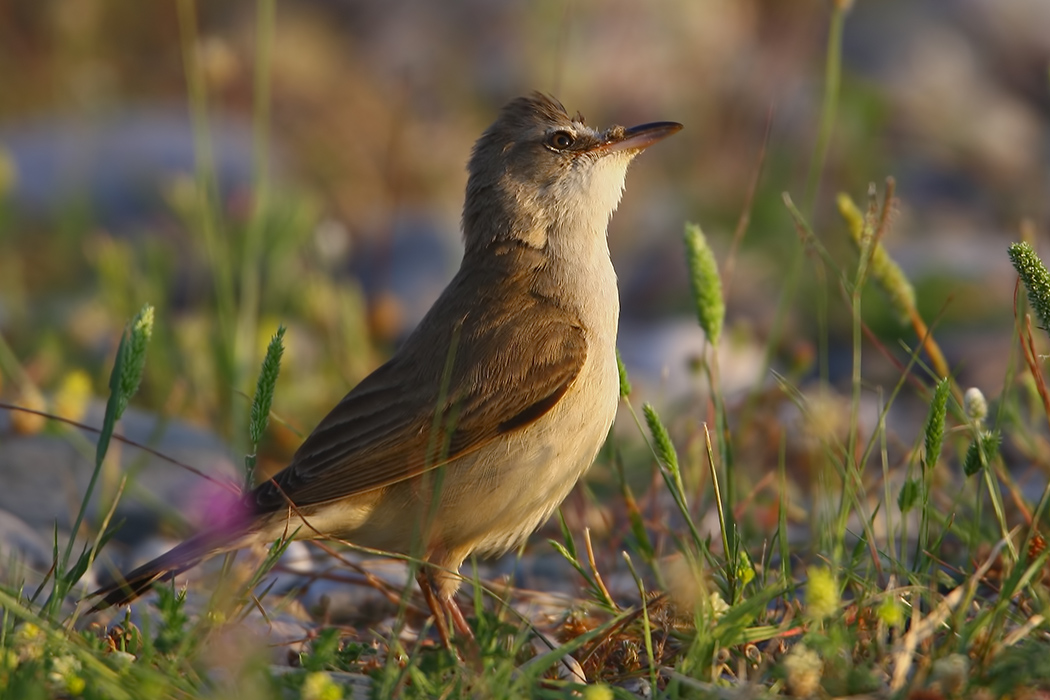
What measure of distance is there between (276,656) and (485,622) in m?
0.98

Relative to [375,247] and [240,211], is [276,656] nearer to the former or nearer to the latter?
[240,211]

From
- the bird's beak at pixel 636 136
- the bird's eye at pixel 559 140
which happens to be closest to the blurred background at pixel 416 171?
the bird's beak at pixel 636 136

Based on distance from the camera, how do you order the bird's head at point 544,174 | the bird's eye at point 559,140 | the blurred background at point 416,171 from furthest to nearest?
1. the blurred background at point 416,171
2. the bird's eye at point 559,140
3. the bird's head at point 544,174

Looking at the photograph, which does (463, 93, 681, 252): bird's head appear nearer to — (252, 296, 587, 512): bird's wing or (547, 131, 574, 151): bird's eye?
(547, 131, 574, 151): bird's eye

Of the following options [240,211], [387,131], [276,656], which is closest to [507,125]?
[276,656]

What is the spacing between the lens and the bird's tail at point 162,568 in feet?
11.8

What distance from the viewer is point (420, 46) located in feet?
41.8

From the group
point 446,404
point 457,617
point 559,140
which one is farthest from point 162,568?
point 559,140

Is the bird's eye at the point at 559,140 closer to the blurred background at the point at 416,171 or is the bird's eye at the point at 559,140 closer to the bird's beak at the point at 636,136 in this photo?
the bird's beak at the point at 636,136

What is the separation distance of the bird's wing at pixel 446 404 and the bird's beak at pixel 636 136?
74 cm

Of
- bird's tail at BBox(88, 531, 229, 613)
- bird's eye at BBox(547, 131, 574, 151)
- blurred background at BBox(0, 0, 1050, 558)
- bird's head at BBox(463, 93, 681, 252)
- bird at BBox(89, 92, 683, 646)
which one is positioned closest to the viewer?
bird's tail at BBox(88, 531, 229, 613)

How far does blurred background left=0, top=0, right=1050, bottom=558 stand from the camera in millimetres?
6207

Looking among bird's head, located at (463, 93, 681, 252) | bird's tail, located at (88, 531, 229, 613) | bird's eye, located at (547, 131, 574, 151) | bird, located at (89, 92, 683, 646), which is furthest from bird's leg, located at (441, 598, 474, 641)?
bird's eye, located at (547, 131, 574, 151)

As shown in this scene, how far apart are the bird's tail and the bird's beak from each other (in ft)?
6.33
